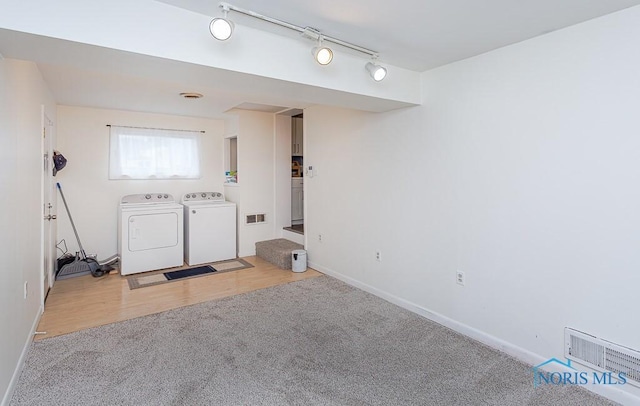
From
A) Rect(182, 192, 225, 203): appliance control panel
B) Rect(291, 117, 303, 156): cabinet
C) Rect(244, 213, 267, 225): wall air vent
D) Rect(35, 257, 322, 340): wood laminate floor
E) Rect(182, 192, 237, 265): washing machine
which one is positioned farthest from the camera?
Rect(291, 117, 303, 156): cabinet

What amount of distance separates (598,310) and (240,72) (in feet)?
8.62

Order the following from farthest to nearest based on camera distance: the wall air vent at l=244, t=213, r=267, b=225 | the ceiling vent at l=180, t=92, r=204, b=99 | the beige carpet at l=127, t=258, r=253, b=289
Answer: the wall air vent at l=244, t=213, r=267, b=225 < the beige carpet at l=127, t=258, r=253, b=289 < the ceiling vent at l=180, t=92, r=204, b=99

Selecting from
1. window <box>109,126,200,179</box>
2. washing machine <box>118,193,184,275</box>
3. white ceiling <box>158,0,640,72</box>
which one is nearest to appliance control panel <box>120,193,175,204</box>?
washing machine <box>118,193,184,275</box>

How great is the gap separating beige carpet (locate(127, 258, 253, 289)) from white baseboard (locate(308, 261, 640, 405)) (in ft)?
5.73

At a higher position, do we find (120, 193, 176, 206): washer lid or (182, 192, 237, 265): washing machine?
(120, 193, 176, 206): washer lid

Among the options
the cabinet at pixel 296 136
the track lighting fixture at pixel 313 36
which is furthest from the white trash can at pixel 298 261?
the track lighting fixture at pixel 313 36

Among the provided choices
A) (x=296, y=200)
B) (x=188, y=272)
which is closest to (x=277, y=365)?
(x=188, y=272)

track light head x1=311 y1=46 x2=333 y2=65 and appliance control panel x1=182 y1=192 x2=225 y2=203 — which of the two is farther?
appliance control panel x1=182 y1=192 x2=225 y2=203

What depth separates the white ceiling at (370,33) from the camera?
5.85 ft

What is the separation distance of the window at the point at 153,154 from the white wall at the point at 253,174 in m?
0.68

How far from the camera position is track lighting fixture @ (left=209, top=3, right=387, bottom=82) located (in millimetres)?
1782

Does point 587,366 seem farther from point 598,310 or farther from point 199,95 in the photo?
point 199,95

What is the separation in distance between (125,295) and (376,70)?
3.43m

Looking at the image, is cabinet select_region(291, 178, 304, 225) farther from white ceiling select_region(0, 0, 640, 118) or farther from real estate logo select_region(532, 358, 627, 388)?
real estate logo select_region(532, 358, 627, 388)
